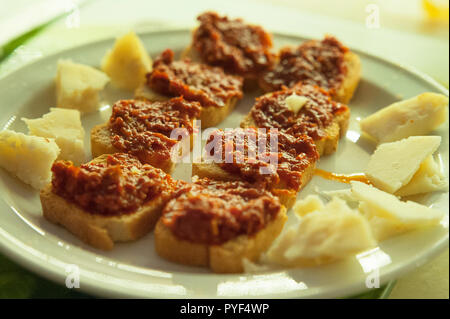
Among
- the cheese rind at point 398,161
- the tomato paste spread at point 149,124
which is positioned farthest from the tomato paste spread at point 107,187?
the cheese rind at point 398,161

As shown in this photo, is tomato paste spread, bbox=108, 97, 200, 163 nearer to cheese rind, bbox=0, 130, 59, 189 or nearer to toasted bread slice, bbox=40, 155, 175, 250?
cheese rind, bbox=0, 130, 59, 189

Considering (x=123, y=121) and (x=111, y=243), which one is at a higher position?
(x=123, y=121)

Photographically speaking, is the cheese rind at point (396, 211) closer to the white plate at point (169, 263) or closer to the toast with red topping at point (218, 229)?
the white plate at point (169, 263)

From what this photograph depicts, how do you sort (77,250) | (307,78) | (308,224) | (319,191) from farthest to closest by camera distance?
1. (307,78)
2. (319,191)
3. (77,250)
4. (308,224)

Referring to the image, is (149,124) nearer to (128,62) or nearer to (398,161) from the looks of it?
(128,62)

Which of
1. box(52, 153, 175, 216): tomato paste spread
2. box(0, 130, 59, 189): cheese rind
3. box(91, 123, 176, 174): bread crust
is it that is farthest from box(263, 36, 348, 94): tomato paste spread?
box(0, 130, 59, 189): cheese rind

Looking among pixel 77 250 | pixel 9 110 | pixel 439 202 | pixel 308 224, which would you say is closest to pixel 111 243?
pixel 77 250

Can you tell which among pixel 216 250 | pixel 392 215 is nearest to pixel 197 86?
pixel 216 250

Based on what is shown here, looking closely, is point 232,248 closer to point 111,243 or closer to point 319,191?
point 111,243
